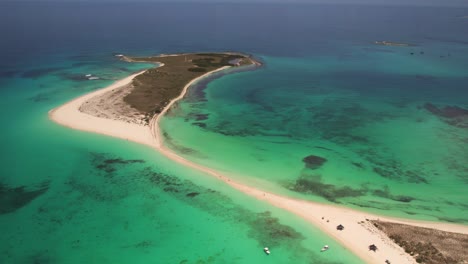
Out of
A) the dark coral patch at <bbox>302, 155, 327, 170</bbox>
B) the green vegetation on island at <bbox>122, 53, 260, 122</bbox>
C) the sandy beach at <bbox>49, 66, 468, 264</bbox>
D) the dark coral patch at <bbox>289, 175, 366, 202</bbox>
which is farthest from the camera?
the green vegetation on island at <bbox>122, 53, 260, 122</bbox>

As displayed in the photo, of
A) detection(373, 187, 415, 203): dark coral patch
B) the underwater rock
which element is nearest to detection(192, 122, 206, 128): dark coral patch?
detection(373, 187, 415, 203): dark coral patch

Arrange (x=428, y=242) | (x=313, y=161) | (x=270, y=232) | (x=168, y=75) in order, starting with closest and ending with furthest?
1. (x=428, y=242)
2. (x=270, y=232)
3. (x=313, y=161)
4. (x=168, y=75)

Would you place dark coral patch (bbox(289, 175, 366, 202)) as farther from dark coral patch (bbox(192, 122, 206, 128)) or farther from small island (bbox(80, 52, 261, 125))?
small island (bbox(80, 52, 261, 125))

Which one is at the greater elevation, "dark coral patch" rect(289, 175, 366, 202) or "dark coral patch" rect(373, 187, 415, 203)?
"dark coral patch" rect(373, 187, 415, 203)

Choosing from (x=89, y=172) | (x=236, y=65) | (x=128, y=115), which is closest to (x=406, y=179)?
(x=89, y=172)

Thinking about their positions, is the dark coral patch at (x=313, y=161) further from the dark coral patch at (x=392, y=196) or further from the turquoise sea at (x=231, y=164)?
the dark coral patch at (x=392, y=196)

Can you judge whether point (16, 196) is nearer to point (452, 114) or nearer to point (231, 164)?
point (231, 164)

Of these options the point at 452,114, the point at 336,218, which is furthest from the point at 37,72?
the point at 452,114
